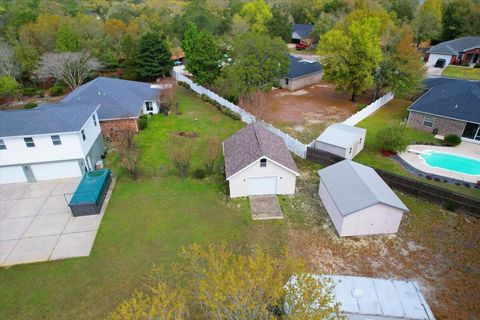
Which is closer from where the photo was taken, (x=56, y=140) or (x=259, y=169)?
(x=259, y=169)

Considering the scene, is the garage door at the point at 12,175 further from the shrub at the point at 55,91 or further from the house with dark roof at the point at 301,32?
the house with dark roof at the point at 301,32

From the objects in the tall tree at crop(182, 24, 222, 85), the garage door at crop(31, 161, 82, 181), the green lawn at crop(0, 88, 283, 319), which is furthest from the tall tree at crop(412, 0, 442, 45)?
the garage door at crop(31, 161, 82, 181)

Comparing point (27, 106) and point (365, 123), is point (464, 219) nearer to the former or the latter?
point (365, 123)

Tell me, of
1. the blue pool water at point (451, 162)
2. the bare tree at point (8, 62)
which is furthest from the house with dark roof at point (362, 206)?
the bare tree at point (8, 62)

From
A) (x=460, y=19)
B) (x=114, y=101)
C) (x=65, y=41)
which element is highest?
(x=460, y=19)

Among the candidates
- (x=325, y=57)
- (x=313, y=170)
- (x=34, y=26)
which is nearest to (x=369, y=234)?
(x=313, y=170)

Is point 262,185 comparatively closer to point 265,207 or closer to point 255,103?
point 265,207

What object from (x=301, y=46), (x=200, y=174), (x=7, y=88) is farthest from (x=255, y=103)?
(x=301, y=46)
